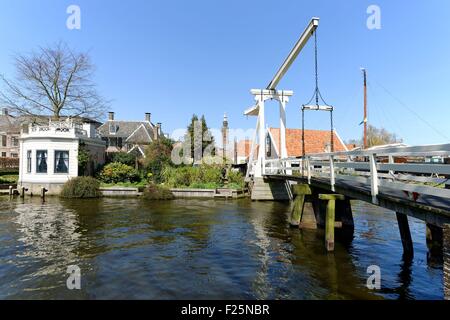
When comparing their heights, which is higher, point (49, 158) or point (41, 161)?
point (49, 158)

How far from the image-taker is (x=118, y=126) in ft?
137

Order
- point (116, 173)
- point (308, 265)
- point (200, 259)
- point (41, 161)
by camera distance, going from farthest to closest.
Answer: point (116, 173), point (41, 161), point (200, 259), point (308, 265)

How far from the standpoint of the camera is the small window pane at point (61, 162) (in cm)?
2316

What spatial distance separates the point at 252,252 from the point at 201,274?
89.7 inches

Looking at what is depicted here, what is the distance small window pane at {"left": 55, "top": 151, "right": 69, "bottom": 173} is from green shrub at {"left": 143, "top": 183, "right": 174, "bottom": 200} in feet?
23.8

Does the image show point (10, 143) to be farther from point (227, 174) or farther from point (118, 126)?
point (227, 174)

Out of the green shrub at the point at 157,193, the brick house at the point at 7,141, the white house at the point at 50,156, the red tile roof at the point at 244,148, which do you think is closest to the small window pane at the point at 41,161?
the white house at the point at 50,156

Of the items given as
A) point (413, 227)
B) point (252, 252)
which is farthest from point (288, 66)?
point (252, 252)

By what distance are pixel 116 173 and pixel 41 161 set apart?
5.62 metres

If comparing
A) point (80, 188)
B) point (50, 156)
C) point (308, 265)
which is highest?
point (50, 156)

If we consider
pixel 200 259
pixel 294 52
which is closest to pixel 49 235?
pixel 200 259

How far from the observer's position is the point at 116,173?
24.4m

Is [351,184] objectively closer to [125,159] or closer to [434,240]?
[434,240]
